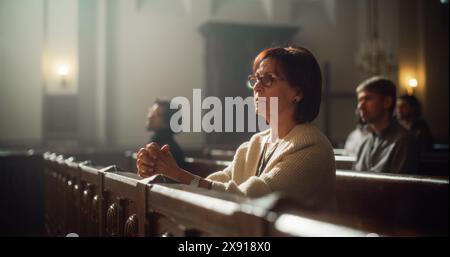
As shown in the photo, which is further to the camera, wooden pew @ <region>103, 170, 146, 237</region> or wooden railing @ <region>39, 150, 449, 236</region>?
wooden pew @ <region>103, 170, 146, 237</region>

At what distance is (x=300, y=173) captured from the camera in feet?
4.87

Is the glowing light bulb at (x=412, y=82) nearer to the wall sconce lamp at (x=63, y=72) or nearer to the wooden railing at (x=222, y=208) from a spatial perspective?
the wall sconce lamp at (x=63, y=72)

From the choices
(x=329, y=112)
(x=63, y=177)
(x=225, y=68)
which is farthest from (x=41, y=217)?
(x=329, y=112)

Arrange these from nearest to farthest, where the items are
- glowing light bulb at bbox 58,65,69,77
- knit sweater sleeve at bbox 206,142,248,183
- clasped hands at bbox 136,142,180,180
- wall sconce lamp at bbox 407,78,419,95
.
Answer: clasped hands at bbox 136,142,180,180
knit sweater sleeve at bbox 206,142,248,183
glowing light bulb at bbox 58,65,69,77
wall sconce lamp at bbox 407,78,419,95

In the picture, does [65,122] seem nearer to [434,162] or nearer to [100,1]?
[100,1]

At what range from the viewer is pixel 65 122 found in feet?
27.6

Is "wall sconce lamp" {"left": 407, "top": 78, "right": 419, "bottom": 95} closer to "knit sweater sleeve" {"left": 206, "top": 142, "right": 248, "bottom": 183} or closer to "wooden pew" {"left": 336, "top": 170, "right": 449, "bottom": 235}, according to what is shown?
"wooden pew" {"left": 336, "top": 170, "right": 449, "bottom": 235}

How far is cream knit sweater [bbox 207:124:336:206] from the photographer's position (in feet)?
4.83

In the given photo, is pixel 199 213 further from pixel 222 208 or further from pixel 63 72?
pixel 63 72

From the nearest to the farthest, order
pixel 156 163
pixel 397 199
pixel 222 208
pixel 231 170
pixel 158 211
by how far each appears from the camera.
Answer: pixel 222 208 < pixel 158 211 < pixel 156 163 < pixel 231 170 < pixel 397 199

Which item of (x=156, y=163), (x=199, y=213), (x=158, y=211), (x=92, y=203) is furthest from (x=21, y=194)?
Answer: (x=199, y=213)

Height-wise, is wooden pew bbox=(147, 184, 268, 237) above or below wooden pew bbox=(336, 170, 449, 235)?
above

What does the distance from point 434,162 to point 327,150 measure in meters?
3.42

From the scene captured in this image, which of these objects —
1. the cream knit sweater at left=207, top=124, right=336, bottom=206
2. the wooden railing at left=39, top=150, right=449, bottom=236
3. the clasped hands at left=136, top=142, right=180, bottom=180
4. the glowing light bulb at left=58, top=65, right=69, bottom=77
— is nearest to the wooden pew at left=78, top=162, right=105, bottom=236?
the wooden railing at left=39, top=150, right=449, bottom=236
